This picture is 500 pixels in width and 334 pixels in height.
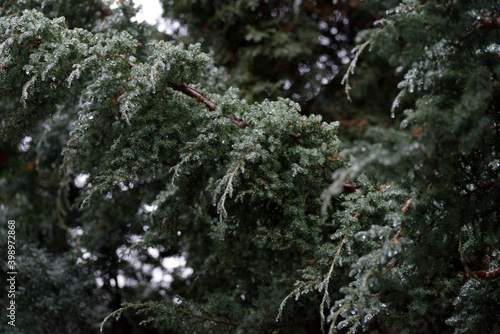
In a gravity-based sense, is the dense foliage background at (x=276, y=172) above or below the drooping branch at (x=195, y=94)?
below

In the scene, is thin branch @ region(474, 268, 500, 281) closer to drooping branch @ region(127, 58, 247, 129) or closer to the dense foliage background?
the dense foliage background

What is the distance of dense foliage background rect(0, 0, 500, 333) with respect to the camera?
1.52 m

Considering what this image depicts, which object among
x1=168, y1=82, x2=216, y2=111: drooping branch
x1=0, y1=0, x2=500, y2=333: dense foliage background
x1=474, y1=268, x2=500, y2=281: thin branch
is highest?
x1=168, y1=82, x2=216, y2=111: drooping branch

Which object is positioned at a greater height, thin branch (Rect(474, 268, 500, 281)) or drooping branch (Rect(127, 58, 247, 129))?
drooping branch (Rect(127, 58, 247, 129))

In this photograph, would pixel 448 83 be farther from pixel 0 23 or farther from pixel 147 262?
pixel 147 262

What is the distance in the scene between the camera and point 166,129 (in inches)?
83.0

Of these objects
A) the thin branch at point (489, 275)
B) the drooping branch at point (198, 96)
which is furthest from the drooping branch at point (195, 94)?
the thin branch at point (489, 275)

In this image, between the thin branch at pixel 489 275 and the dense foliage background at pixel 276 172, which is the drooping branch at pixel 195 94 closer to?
the dense foliage background at pixel 276 172

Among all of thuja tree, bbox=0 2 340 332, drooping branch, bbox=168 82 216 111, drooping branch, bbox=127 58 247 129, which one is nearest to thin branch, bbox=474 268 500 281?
thuja tree, bbox=0 2 340 332

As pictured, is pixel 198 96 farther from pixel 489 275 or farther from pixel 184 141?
pixel 489 275

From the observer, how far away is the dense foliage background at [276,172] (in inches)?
60.0

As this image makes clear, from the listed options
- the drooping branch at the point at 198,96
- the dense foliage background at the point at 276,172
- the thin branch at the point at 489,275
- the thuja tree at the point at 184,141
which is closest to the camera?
the dense foliage background at the point at 276,172

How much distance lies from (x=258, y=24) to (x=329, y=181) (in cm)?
242

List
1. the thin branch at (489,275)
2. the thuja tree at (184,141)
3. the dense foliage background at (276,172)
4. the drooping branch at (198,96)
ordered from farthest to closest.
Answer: the drooping branch at (198,96) < the thuja tree at (184,141) < the thin branch at (489,275) < the dense foliage background at (276,172)
